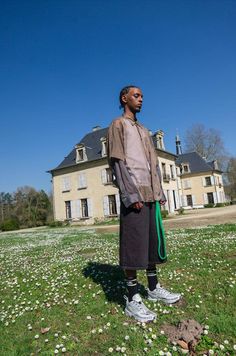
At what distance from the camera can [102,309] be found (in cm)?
353

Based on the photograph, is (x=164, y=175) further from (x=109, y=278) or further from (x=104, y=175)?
(x=109, y=278)

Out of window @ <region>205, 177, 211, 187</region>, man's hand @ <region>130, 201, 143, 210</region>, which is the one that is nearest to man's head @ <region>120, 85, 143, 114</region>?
man's hand @ <region>130, 201, 143, 210</region>

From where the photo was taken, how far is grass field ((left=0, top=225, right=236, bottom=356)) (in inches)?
106

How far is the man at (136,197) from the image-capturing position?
3303 mm

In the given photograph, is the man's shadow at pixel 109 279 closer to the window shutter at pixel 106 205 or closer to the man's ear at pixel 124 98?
the man's ear at pixel 124 98

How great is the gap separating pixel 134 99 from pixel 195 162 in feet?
163

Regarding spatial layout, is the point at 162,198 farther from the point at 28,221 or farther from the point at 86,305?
the point at 28,221

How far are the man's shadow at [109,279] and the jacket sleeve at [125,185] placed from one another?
147 centimetres

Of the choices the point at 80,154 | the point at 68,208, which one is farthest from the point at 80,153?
the point at 68,208

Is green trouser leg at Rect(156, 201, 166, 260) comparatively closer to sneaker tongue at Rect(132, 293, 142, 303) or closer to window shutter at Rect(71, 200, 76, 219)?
sneaker tongue at Rect(132, 293, 142, 303)

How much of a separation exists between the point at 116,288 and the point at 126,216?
4.91 feet

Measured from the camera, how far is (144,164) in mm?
3641

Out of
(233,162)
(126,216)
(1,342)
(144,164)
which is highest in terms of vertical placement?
(233,162)

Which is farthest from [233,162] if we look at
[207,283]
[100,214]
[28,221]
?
[207,283]
